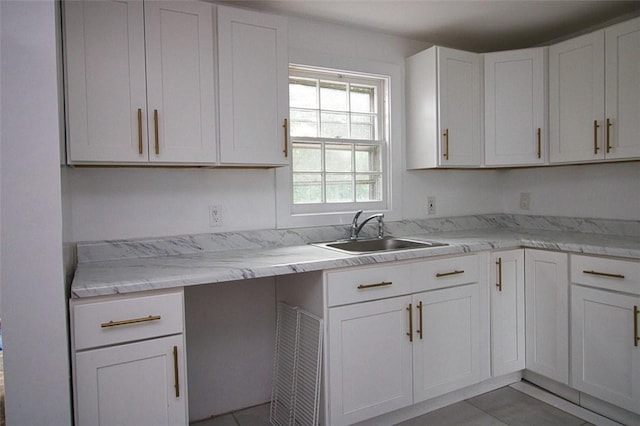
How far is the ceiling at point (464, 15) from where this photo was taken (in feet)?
8.12

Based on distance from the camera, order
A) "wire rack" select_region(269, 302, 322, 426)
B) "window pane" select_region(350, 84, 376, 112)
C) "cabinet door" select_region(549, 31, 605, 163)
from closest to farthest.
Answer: "wire rack" select_region(269, 302, 322, 426) < "cabinet door" select_region(549, 31, 605, 163) < "window pane" select_region(350, 84, 376, 112)

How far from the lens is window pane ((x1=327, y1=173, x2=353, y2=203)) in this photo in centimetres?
281

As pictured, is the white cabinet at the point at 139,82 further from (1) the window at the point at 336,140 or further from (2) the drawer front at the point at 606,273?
(2) the drawer front at the point at 606,273

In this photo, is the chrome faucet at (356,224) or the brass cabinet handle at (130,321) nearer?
the brass cabinet handle at (130,321)

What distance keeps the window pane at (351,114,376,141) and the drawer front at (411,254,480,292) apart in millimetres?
1032

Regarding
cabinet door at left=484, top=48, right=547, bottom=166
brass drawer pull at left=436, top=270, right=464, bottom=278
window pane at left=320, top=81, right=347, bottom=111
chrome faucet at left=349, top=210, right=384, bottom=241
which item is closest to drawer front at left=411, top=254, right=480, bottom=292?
brass drawer pull at left=436, top=270, right=464, bottom=278

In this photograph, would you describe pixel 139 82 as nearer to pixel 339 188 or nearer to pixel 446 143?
pixel 339 188

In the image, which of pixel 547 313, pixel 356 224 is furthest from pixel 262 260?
pixel 547 313

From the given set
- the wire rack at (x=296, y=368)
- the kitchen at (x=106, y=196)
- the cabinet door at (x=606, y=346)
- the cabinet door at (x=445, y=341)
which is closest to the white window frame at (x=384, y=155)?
the kitchen at (x=106, y=196)

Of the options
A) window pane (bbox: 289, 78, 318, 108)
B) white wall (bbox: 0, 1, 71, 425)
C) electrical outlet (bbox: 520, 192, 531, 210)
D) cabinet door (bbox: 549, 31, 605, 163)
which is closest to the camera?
white wall (bbox: 0, 1, 71, 425)

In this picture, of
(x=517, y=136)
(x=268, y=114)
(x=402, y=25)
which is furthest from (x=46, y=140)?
(x=517, y=136)

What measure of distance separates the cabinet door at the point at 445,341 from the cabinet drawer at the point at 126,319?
1215 mm

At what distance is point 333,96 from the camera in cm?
281

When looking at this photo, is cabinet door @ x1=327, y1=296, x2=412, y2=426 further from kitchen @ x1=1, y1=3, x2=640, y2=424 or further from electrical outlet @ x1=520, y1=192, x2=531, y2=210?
electrical outlet @ x1=520, y1=192, x2=531, y2=210
